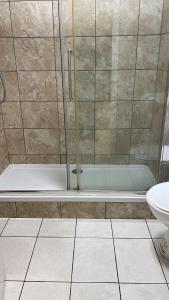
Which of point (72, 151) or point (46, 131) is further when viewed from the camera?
point (46, 131)

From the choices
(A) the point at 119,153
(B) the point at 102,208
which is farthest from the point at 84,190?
(A) the point at 119,153

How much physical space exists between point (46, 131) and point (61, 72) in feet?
1.96

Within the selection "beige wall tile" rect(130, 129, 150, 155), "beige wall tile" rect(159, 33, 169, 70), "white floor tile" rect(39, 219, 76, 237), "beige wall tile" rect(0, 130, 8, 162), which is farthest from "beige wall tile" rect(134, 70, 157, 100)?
"beige wall tile" rect(0, 130, 8, 162)

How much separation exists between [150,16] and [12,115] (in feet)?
5.01

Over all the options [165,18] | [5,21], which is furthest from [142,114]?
[5,21]

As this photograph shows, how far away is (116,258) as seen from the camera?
1482 millimetres

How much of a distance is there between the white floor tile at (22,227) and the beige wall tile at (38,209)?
0.15ft

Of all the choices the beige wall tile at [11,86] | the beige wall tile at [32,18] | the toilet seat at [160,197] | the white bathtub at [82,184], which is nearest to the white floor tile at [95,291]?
the toilet seat at [160,197]

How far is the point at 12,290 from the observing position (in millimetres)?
1273

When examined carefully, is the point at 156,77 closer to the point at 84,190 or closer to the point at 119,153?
the point at 119,153

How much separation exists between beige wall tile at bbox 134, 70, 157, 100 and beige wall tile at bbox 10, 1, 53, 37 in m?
0.88

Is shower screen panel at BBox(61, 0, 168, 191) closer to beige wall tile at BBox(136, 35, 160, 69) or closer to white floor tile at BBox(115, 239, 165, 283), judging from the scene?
beige wall tile at BBox(136, 35, 160, 69)

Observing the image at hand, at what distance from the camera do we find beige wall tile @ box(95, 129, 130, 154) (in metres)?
2.24

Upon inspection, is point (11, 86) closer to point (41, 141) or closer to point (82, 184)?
point (41, 141)
